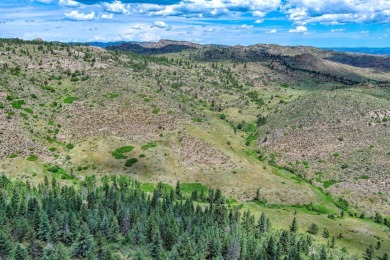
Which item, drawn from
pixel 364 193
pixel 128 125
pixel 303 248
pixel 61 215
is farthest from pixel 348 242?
pixel 128 125

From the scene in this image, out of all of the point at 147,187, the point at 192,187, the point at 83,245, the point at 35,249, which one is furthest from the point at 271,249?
the point at 35,249

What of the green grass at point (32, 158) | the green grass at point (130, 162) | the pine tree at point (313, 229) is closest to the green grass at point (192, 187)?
the green grass at point (130, 162)

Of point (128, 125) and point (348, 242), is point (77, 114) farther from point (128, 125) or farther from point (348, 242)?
point (348, 242)

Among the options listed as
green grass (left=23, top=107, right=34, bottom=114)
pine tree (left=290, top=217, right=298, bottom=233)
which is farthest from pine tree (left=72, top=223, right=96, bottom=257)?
green grass (left=23, top=107, right=34, bottom=114)

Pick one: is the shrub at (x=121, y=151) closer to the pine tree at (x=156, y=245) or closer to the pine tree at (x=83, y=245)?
the pine tree at (x=156, y=245)

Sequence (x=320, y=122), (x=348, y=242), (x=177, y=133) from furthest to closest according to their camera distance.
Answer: (x=320, y=122), (x=177, y=133), (x=348, y=242)

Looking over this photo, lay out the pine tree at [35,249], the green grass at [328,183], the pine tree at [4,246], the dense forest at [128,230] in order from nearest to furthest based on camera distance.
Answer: the pine tree at [4,246], the pine tree at [35,249], the dense forest at [128,230], the green grass at [328,183]

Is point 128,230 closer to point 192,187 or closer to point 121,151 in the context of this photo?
point 192,187
